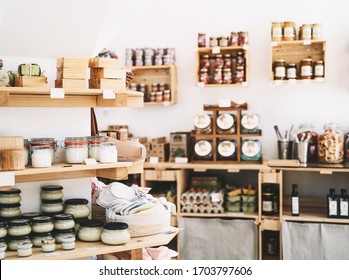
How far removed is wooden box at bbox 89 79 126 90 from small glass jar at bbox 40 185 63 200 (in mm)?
577

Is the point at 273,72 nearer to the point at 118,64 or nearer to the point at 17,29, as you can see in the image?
the point at 118,64

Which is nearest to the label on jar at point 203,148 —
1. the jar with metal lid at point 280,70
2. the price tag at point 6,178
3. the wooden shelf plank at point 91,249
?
the jar with metal lid at point 280,70

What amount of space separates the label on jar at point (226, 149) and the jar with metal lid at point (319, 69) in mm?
1012

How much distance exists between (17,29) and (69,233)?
104 centimetres

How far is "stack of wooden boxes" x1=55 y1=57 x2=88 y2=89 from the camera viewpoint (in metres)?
2.43

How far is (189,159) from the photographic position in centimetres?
484

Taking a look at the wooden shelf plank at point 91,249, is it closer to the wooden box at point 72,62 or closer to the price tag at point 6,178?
the price tag at point 6,178

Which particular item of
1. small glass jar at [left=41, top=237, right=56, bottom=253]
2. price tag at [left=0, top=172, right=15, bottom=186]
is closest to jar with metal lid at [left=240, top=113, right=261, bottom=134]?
small glass jar at [left=41, top=237, right=56, bottom=253]

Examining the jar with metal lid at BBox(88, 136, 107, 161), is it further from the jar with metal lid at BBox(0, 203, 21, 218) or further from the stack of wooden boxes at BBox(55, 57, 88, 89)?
the jar with metal lid at BBox(0, 203, 21, 218)

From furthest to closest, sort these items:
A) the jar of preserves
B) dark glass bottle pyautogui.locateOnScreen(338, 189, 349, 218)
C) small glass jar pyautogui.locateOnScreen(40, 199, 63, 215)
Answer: the jar of preserves < dark glass bottle pyautogui.locateOnScreen(338, 189, 349, 218) < small glass jar pyautogui.locateOnScreen(40, 199, 63, 215)

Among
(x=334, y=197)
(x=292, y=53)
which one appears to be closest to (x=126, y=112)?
(x=292, y=53)

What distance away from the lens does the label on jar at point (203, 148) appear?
466 centimetres

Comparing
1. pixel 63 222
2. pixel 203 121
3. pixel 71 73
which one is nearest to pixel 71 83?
pixel 71 73

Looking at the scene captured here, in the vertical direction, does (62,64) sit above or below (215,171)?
above
